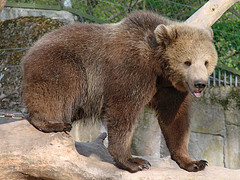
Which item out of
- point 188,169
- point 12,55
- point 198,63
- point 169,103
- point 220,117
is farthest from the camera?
point 220,117

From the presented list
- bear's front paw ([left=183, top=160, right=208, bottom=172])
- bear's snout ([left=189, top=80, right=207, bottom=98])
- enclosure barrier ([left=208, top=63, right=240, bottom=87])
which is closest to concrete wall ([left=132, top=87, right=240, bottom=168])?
enclosure barrier ([left=208, top=63, right=240, bottom=87])

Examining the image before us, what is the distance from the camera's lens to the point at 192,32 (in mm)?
4199

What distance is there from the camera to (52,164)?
3.84 m

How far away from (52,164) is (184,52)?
1828 mm

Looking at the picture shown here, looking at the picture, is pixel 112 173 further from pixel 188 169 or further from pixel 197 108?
pixel 197 108

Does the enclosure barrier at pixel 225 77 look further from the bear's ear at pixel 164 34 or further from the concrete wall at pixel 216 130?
the bear's ear at pixel 164 34

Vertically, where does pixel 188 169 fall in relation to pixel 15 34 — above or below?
below

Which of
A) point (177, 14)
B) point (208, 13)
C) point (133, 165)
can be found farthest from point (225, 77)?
point (133, 165)

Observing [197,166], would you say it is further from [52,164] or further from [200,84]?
[52,164]

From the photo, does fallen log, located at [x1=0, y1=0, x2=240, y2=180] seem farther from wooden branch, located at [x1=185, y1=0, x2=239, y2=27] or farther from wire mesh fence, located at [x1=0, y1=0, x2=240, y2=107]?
wire mesh fence, located at [x1=0, y1=0, x2=240, y2=107]

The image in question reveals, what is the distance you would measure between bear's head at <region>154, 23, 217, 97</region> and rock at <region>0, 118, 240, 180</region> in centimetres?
95

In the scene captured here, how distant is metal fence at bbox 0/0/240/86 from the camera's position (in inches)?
307

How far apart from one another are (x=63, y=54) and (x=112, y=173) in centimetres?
149

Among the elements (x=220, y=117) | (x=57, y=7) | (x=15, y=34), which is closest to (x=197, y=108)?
(x=220, y=117)
